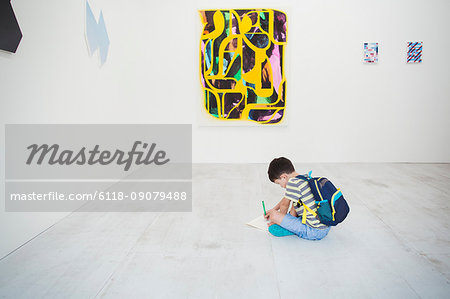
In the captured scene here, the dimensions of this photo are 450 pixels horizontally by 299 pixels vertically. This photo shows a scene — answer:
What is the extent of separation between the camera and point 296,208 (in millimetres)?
2051

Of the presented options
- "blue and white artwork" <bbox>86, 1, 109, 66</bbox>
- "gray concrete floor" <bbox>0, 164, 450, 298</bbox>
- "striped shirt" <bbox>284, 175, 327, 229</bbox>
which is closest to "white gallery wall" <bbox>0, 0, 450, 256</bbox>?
"blue and white artwork" <bbox>86, 1, 109, 66</bbox>

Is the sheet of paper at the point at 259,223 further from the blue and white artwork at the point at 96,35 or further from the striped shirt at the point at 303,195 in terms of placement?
the blue and white artwork at the point at 96,35

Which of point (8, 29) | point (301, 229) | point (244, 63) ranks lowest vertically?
point (301, 229)

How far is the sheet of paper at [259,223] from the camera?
87.7 inches

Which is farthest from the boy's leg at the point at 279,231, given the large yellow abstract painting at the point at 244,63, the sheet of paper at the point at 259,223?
the large yellow abstract painting at the point at 244,63

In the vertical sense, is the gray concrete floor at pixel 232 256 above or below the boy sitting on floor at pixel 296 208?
below

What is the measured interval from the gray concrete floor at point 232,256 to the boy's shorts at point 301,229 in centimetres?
6

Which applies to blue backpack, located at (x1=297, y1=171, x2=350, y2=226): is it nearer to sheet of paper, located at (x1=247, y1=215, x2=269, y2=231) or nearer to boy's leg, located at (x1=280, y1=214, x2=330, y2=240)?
→ boy's leg, located at (x1=280, y1=214, x2=330, y2=240)

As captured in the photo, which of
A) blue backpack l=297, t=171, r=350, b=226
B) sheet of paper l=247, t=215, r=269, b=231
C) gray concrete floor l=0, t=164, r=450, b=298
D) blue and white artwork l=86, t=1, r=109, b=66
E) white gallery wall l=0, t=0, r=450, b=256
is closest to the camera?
gray concrete floor l=0, t=164, r=450, b=298

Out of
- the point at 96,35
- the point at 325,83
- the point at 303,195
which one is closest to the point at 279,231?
the point at 303,195

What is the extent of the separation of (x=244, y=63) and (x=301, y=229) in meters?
2.63

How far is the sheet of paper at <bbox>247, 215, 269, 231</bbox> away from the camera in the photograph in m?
2.23

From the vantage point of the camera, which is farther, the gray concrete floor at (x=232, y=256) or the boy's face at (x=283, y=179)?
the boy's face at (x=283, y=179)

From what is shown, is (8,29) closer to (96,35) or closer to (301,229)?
(96,35)
